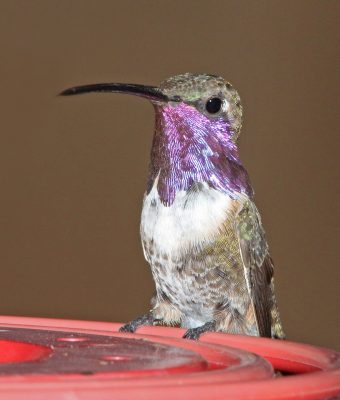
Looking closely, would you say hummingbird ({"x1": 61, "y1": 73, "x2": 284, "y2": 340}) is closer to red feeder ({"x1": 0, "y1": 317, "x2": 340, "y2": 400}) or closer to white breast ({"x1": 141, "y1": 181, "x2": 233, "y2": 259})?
white breast ({"x1": 141, "y1": 181, "x2": 233, "y2": 259})

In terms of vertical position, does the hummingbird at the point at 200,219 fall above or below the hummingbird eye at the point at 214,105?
below

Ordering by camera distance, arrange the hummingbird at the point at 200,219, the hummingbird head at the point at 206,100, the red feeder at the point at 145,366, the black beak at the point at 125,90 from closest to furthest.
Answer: the red feeder at the point at 145,366 < the black beak at the point at 125,90 < the hummingbird at the point at 200,219 < the hummingbird head at the point at 206,100

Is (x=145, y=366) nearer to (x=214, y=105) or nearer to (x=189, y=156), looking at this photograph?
(x=189, y=156)

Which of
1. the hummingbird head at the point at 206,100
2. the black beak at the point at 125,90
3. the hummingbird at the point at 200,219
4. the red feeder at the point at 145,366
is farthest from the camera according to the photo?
the hummingbird head at the point at 206,100

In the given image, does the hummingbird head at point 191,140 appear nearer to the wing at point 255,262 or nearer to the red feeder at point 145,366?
the wing at point 255,262

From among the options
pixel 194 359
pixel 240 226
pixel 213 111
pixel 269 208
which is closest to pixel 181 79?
pixel 213 111

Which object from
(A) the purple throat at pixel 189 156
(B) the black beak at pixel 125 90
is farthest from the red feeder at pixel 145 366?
(A) the purple throat at pixel 189 156

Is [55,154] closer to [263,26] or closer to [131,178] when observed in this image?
[131,178]
